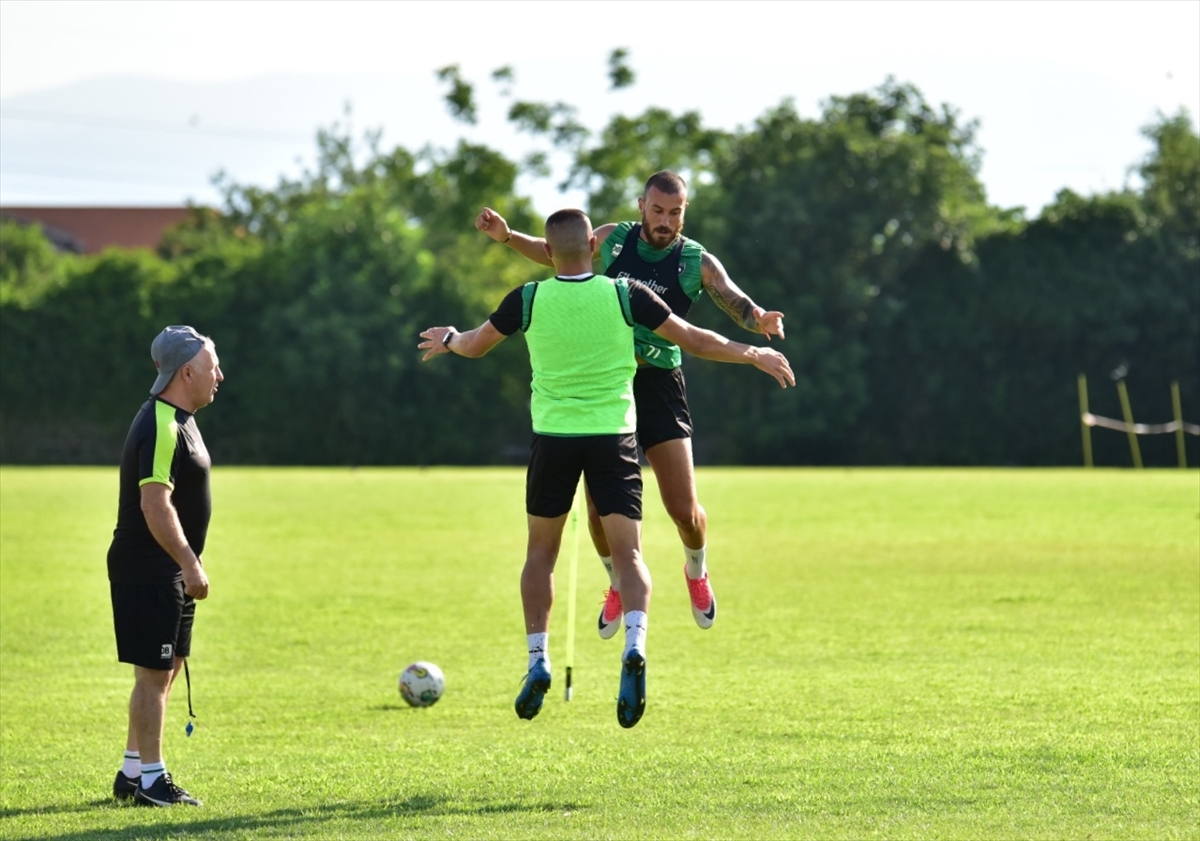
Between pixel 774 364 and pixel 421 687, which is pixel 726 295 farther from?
pixel 421 687

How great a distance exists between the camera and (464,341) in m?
8.49

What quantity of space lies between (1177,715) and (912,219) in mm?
47495

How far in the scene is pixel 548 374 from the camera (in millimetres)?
8352

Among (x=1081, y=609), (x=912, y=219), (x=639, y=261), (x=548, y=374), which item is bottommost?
(x=1081, y=609)

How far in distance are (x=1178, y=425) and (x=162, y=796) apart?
154 feet

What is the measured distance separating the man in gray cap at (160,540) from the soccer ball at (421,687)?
383 cm

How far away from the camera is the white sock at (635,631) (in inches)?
317

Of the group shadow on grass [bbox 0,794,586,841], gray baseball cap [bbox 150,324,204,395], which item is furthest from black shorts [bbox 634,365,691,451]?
gray baseball cap [bbox 150,324,204,395]

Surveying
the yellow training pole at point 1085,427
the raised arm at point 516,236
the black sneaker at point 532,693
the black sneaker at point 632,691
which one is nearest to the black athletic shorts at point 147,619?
the black sneaker at point 532,693

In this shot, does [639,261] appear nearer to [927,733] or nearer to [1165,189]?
[927,733]

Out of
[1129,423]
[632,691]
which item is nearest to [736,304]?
[632,691]

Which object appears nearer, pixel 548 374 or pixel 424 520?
pixel 548 374

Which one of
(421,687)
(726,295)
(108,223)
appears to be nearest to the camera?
(726,295)

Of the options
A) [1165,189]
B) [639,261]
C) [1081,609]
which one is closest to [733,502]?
[1081,609]
